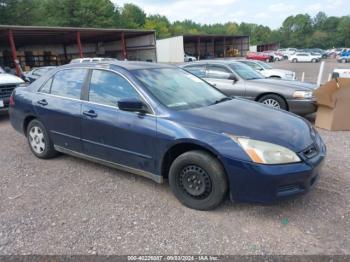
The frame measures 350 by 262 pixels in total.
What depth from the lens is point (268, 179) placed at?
2801mm

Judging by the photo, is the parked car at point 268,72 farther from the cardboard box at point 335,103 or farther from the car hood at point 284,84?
the cardboard box at point 335,103

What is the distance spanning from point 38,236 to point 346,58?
47.3 m

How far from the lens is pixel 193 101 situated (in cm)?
377

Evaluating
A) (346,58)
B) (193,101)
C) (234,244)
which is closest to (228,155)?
(234,244)

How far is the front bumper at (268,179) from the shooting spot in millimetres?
2807

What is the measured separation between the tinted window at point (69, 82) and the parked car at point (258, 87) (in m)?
3.42

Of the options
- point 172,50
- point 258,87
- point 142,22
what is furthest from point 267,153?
point 142,22

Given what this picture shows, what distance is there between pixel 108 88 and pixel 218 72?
15.1 ft

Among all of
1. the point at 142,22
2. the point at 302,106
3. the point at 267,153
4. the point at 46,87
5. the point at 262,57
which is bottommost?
the point at 262,57

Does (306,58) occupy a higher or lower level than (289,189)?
lower

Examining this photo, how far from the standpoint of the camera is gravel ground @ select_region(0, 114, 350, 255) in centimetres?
271

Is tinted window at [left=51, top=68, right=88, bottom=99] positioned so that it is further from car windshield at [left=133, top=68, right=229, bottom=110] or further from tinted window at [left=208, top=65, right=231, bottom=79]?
tinted window at [left=208, top=65, right=231, bottom=79]

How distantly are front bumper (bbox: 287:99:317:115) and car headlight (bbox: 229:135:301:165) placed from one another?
166 inches

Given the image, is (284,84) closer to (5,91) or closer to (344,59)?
(5,91)
